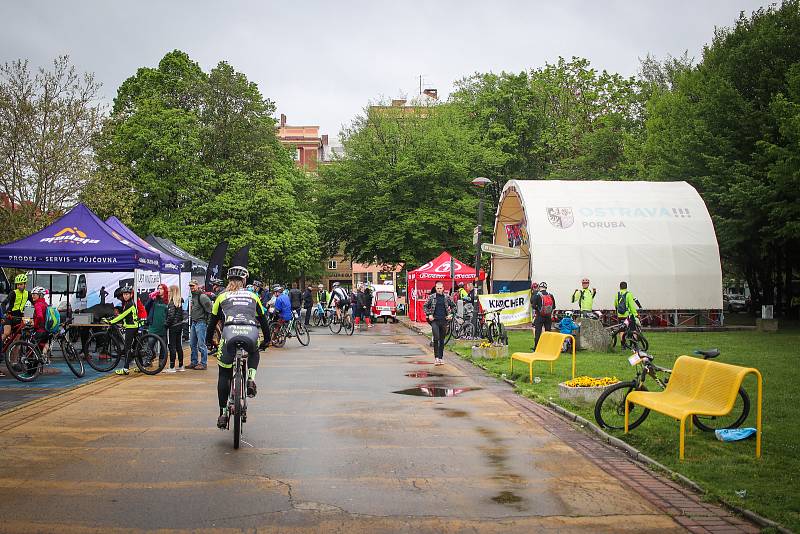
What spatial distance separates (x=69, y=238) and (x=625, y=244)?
2290 cm

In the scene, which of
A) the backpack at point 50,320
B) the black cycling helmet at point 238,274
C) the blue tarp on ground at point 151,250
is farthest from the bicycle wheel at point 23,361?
the black cycling helmet at point 238,274

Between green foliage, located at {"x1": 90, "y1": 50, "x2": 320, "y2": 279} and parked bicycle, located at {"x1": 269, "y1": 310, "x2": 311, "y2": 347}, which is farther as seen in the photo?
green foliage, located at {"x1": 90, "y1": 50, "x2": 320, "y2": 279}

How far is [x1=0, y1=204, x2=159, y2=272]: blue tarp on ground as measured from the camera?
1872 cm

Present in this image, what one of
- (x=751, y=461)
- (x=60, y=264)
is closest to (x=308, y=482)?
(x=751, y=461)

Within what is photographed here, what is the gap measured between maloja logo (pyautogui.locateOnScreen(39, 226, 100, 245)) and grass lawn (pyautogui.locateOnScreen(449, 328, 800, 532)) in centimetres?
928

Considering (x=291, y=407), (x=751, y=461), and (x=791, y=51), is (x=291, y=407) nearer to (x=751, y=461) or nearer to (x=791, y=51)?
(x=751, y=461)

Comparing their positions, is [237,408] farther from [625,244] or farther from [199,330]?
[625,244]

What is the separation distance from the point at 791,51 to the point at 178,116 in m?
30.7

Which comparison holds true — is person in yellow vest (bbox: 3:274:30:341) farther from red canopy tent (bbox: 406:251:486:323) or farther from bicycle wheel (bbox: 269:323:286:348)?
red canopy tent (bbox: 406:251:486:323)

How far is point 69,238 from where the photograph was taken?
19.3 m

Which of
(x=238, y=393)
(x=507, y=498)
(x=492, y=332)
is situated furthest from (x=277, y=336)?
(x=507, y=498)

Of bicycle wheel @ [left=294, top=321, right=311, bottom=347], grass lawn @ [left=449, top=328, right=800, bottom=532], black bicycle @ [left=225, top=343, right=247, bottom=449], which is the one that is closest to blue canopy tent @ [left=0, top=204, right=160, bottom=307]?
bicycle wheel @ [left=294, top=321, right=311, bottom=347]

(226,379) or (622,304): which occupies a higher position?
(622,304)

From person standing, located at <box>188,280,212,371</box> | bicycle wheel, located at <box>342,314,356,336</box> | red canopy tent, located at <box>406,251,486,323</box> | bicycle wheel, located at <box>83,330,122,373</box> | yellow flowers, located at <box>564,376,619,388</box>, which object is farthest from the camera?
red canopy tent, located at <box>406,251,486,323</box>
